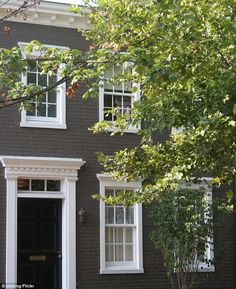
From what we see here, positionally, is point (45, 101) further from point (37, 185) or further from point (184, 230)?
point (184, 230)

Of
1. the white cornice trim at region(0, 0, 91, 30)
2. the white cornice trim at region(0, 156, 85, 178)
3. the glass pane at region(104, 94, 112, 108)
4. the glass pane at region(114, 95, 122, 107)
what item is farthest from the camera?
the glass pane at region(114, 95, 122, 107)

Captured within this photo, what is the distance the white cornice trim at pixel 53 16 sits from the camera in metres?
15.7

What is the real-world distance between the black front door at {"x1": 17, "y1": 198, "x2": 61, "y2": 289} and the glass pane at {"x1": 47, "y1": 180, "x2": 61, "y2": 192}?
0.96ft

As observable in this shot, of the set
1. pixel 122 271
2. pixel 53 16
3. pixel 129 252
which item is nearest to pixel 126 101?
pixel 53 16

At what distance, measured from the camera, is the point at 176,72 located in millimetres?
9547

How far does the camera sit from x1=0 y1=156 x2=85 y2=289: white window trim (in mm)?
14844

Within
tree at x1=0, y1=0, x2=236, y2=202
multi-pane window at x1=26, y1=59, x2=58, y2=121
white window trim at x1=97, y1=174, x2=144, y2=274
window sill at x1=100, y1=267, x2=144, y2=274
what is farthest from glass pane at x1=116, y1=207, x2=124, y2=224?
tree at x1=0, y1=0, x2=236, y2=202

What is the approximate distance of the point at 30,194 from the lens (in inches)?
608

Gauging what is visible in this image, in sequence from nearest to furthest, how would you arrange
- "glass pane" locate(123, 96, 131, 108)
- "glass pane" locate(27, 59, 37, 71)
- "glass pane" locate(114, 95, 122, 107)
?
"glass pane" locate(27, 59, 37, 71) → "glass pane" locate(114, 95, 122, 107) → "glass pane" locate(123, 96, 131, 108)

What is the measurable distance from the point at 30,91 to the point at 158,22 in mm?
2490

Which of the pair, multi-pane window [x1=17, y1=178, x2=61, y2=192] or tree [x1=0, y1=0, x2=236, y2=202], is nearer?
tree [x1=0, y1=0, x2=236, y2=202]

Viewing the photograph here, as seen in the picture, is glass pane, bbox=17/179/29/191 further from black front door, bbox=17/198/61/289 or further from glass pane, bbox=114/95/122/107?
glass pane, bbox=114/95/122/107

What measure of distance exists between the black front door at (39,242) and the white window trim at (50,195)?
247 millimetres

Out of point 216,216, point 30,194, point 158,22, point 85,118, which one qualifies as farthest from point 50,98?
point 158,22
